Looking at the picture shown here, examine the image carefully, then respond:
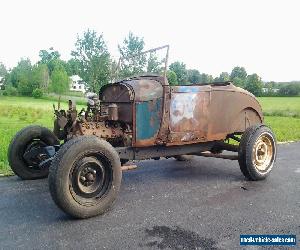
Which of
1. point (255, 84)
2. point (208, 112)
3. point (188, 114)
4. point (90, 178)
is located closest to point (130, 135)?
point (188, 114)

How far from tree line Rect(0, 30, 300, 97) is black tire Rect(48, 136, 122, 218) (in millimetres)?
1908

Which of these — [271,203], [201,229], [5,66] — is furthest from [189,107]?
[5,66]

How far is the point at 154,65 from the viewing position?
6016mm

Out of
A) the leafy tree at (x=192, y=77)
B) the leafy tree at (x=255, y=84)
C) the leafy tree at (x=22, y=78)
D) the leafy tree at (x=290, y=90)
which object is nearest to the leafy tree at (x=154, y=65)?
the leafy tree at (x=192, y=77)

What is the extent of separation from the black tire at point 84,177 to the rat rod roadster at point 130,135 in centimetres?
1

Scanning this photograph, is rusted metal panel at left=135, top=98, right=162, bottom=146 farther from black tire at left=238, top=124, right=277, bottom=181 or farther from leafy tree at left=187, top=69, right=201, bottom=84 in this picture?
leafy tree at left=187, top=69, right=201, bottom=84

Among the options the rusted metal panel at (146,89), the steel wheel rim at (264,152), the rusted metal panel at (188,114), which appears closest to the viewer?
the rusted metal panel at (146,89)

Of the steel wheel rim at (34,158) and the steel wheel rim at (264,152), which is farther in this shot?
the steel wheel rim at (264,152)

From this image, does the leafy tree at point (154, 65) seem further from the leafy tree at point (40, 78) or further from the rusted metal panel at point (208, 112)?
the leafy tree at point (40, 78)

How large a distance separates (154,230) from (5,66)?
140 meters

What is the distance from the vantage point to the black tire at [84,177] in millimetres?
3947

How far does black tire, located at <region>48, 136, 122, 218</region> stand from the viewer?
13.0 feet

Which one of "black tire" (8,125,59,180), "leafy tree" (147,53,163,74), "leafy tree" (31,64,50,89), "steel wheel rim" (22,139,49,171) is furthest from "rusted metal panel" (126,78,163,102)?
"leafy tree" (31,64,50,89)

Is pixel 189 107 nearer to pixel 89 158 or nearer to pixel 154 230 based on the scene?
pixel 89 158
